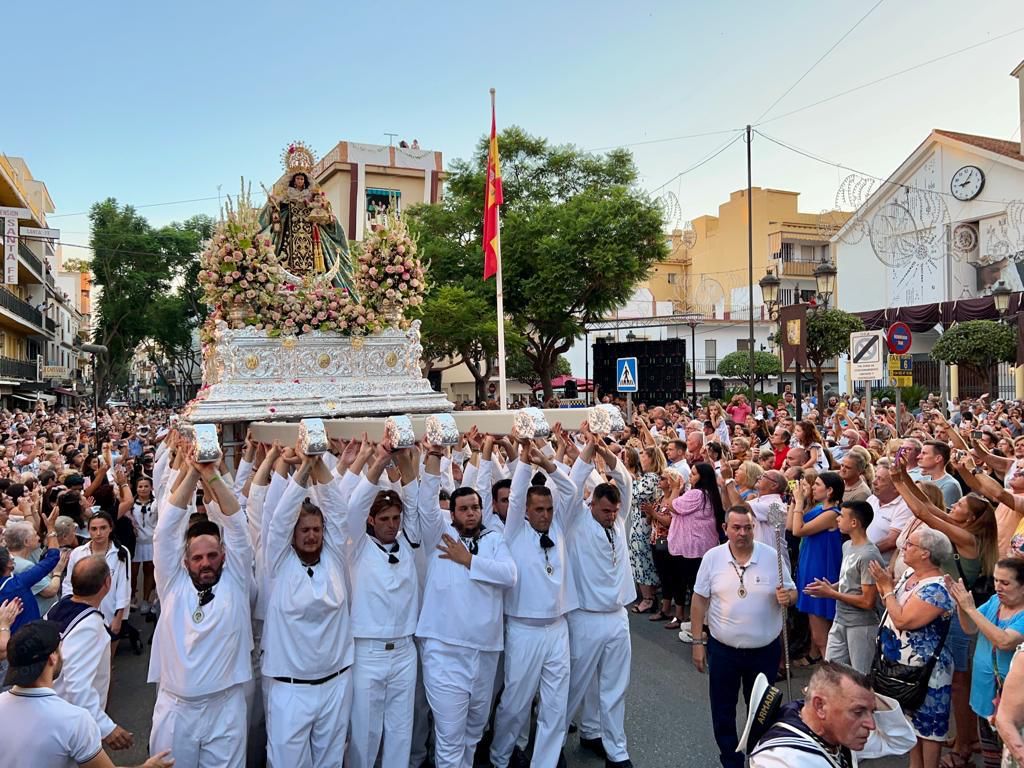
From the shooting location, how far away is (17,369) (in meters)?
34.3

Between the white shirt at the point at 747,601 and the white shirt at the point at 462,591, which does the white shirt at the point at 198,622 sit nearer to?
the white shirt at the point at 462,591

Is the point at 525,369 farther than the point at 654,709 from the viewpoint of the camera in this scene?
Yes

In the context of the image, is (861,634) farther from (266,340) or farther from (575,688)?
(266,340)

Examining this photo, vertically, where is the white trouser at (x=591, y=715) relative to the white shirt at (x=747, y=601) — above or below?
below

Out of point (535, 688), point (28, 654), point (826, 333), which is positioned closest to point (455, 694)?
point (535, 688)

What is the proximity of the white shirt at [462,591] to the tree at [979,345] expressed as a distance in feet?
66.5

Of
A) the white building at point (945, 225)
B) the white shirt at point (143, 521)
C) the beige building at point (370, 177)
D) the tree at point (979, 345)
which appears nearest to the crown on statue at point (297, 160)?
the white shirt at point (143, 521)

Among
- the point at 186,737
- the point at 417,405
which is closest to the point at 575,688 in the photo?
the point at 186,737

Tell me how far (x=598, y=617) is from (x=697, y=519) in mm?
2799

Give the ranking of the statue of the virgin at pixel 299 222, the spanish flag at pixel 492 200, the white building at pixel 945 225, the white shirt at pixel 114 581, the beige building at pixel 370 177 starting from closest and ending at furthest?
the white shirt at pixel 114 581, the statue of the virgin at pixel 299 222, the spanish flag at pixel 492 200, the white building at pixel 945 225, the beige building at pixel 370 177

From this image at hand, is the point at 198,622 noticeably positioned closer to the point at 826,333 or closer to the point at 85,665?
the point at 85,665

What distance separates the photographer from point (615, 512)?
17.8 ft

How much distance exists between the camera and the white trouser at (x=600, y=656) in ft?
16.9

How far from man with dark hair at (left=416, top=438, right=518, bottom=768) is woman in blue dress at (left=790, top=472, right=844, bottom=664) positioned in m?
2.84
